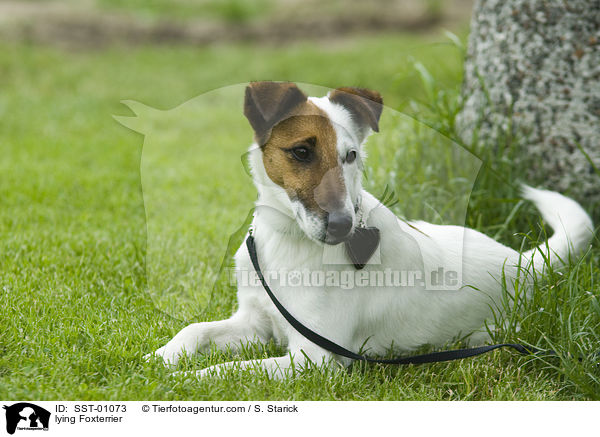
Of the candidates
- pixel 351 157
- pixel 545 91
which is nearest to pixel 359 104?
pixel 351 157

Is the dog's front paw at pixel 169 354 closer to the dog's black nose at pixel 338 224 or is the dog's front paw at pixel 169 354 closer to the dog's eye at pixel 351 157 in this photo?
the dog's black nose at pixel 338 224

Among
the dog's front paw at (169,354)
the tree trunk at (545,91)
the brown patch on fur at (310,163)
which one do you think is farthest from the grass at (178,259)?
the brown patch on fur at (310,163)

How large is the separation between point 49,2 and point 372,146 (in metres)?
10.3

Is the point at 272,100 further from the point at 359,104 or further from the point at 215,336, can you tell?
the point at 215,336

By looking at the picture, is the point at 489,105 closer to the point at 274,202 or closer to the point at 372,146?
the point at 372,146

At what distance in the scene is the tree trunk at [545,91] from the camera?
3959 millimetres

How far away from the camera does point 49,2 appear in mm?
11234

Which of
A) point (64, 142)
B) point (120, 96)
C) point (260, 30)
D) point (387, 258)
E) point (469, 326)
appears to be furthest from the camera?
point (260, 30)

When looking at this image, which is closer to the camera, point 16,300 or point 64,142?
point 16,300

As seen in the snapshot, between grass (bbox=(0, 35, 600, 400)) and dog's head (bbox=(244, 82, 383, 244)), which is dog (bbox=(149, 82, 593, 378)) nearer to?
dog's head (bbox=(244, 82, 383, 244))

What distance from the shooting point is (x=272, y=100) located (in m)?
2.50
